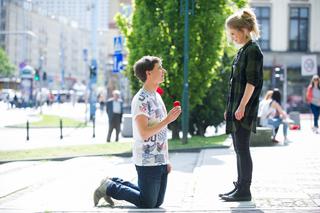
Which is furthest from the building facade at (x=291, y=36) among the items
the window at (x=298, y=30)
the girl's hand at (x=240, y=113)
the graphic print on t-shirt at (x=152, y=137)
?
the graphic print on t-shirt at (x=152, y=137)

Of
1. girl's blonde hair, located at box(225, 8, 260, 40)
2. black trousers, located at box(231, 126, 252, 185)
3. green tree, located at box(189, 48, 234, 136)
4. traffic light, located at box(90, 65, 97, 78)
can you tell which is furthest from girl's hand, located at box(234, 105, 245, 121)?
traffic light, located at box(90, 65, 97, 78)

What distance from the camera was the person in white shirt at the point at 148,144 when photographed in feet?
19.0

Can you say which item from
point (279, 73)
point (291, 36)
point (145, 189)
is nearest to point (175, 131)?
point (145, 189)

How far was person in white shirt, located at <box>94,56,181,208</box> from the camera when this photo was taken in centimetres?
579

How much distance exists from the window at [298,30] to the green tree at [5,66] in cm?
6178

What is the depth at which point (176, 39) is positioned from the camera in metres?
17.8

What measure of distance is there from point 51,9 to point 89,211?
164238 mm

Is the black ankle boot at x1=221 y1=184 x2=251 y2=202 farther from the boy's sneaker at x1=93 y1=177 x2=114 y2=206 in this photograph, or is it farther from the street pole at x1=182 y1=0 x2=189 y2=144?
the street pole at x1=182 y1=0 x2=189 y2=144

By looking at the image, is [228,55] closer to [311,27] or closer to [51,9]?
[311,27]

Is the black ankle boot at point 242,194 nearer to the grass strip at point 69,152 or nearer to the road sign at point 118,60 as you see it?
the grass strip at point 69,152

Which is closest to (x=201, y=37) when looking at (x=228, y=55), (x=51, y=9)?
(x=228, y=55)

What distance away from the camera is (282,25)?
161 ft

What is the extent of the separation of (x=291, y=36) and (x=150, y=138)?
4493 centimetres

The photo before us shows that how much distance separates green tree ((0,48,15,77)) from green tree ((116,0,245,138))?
277 feet
